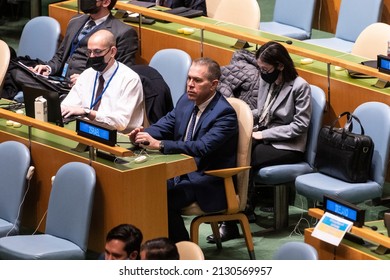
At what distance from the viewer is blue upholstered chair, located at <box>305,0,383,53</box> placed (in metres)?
9.21

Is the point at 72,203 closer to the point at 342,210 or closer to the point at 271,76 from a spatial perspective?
the point at 342,210

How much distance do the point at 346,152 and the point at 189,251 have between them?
1788 millimetres

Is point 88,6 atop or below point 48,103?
atop

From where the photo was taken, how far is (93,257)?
6.79m

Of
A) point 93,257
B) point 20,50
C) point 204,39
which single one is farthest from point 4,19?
point 93,257

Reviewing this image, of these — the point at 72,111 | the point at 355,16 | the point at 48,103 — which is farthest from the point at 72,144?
the point at 355,16

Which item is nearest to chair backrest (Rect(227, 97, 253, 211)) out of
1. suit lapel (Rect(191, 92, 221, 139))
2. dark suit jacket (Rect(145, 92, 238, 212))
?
dark suit jacket (Rect(145, 92, 238, 212))

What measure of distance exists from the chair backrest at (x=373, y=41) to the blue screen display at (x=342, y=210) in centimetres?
261

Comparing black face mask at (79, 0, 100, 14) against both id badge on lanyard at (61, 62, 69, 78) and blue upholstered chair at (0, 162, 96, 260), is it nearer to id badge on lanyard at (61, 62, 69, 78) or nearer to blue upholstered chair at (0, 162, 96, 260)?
id badge on lanyard at (61, 62, 69, 78)

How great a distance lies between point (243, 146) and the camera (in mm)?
6934

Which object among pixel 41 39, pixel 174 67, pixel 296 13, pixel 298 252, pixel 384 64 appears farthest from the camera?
pixel 296 13

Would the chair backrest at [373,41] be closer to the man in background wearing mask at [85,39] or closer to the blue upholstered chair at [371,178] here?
the blue upholstered chair at [371,178]
